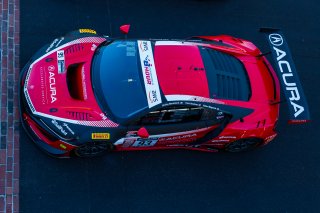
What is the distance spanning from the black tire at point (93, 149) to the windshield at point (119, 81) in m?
0.51

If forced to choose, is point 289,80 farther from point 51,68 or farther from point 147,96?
point 51,68

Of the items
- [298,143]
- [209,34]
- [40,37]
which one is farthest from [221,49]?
[40,37]

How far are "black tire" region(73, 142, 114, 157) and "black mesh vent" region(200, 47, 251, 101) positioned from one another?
64.6 inches

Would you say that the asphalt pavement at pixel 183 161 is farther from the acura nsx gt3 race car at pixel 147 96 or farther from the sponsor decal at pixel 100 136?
the sponsor decal at pixel 100 136

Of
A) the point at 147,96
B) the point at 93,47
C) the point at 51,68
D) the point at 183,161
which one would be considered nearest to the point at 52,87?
the point at 51,68

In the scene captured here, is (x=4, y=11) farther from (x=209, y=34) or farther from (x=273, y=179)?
(x=273, y=179)

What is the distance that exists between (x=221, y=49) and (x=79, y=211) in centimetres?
324

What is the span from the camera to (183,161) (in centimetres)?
711

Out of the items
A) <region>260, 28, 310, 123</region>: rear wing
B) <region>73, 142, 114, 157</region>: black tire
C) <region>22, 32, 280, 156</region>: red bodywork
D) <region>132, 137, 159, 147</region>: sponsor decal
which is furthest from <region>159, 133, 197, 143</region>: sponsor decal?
<region>260, 28, 310, 123</region>: rear wing

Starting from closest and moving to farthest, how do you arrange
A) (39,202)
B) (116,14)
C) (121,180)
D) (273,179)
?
1. (39,202)
2. (121,180)
3. (273,179)
4. (116,14)

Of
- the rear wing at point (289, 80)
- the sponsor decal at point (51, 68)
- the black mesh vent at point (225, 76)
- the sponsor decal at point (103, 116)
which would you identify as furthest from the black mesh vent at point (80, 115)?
the rear wing at point (289, 80)

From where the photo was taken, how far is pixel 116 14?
8.24 metres

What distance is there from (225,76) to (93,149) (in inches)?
85.8

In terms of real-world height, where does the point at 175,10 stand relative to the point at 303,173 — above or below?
above
